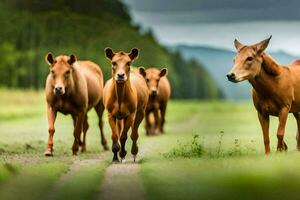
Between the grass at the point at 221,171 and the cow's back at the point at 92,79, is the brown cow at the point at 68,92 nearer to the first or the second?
the cow's back at the point at 92,79

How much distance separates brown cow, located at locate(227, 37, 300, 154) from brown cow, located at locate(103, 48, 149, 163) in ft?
3.95

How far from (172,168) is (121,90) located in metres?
2.01

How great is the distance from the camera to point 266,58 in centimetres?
1242

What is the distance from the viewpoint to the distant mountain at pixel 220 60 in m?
11.6

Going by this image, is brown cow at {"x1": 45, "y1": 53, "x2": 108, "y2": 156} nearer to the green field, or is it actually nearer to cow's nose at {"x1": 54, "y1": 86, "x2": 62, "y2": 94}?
cow's nose at {"x1": 54, "y1": 86, "x2": 62, "y2": 94}

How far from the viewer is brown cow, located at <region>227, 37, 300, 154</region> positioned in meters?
12.0

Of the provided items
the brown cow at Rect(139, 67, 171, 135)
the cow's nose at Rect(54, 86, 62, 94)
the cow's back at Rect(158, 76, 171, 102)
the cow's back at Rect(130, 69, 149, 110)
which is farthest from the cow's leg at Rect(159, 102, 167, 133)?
the cow's nose at Rect(54, 86, 62, 94)

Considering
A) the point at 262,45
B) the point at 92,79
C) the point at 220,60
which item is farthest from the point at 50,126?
the point at 262,45

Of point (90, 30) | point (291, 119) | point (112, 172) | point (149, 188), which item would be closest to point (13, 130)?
point (291, 119)

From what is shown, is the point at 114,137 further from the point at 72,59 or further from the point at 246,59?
the point at 246,59

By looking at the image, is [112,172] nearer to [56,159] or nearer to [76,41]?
[56,159]

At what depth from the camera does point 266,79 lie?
1245cm

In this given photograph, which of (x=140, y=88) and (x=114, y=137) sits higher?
(x=140, y=88)

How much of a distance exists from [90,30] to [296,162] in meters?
3.38
